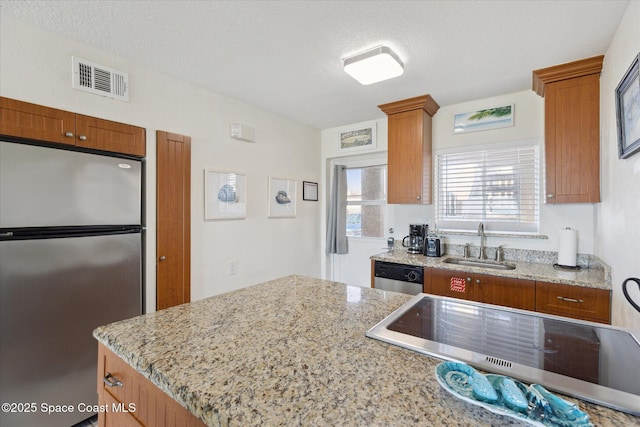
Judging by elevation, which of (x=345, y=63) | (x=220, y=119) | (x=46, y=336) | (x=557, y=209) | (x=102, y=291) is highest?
(x=345, y=63)

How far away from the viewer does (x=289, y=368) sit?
76 cm

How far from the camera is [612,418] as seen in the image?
0.58 metres

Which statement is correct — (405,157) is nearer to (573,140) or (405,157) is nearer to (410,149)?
(410,149)

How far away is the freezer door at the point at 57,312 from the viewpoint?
5.22 feet

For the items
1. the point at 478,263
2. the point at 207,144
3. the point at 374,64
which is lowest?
the point at 478,263

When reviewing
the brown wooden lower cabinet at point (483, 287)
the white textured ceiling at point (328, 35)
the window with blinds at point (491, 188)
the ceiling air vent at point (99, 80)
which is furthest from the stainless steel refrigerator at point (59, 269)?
the window with blinds at point (491, 188)

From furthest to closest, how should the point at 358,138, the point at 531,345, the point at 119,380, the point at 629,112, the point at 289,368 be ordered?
the point at 358,138, the point at 629,112, the point at 119,380, the point at 531,345, the point at 289,368

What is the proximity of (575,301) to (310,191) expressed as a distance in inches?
107

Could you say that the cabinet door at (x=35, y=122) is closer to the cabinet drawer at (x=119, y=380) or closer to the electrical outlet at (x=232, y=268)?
the cabinet drawer at (x=119, y=380)

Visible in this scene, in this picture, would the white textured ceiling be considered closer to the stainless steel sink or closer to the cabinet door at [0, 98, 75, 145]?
the cabinet door at [0, 98, 75, 145]

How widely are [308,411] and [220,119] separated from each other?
2.62 meters

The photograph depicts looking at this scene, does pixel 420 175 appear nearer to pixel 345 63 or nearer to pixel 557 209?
pixel 557 209

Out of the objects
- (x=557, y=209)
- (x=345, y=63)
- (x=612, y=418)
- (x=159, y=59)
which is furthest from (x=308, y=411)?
(x=557, y=209)

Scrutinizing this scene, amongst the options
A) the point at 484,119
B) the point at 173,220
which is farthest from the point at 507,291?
the point at 173,220
